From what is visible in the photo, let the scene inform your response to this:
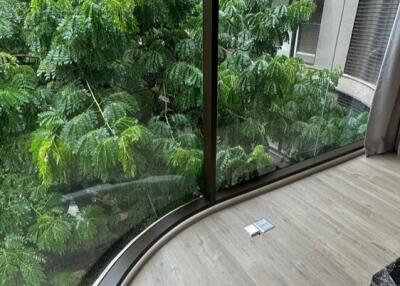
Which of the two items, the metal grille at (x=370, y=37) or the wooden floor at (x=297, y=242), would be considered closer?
the wooden floor at (x=297, y=242)

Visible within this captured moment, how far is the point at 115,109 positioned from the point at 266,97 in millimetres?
1031

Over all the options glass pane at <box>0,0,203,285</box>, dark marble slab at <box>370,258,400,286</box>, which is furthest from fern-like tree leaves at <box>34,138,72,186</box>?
dark marble slab at <box>370,258,400,286</box>

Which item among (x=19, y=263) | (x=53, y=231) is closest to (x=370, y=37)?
(x=53, y=231)

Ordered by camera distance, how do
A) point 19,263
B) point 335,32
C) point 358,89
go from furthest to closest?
point 358,89 < point 335,32 < point 19,263

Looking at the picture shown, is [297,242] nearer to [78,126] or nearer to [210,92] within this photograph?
[210,92]

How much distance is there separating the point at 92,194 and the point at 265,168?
1.26m

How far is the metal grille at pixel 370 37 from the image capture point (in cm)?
231

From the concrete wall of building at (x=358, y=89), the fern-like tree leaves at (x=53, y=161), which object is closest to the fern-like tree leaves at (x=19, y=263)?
the fern-like tree leaves at (x=53, y=161)

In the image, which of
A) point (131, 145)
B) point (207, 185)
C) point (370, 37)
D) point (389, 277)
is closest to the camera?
point (389, 277)

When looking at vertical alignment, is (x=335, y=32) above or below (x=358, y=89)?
above

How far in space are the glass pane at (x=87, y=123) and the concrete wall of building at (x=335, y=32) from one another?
978 mm

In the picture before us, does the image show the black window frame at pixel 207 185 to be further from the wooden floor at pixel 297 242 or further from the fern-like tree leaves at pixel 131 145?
the fern-like tree leaves at pixel 131 145

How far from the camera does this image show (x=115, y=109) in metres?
1.54

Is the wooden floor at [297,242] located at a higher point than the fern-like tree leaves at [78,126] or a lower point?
lower
